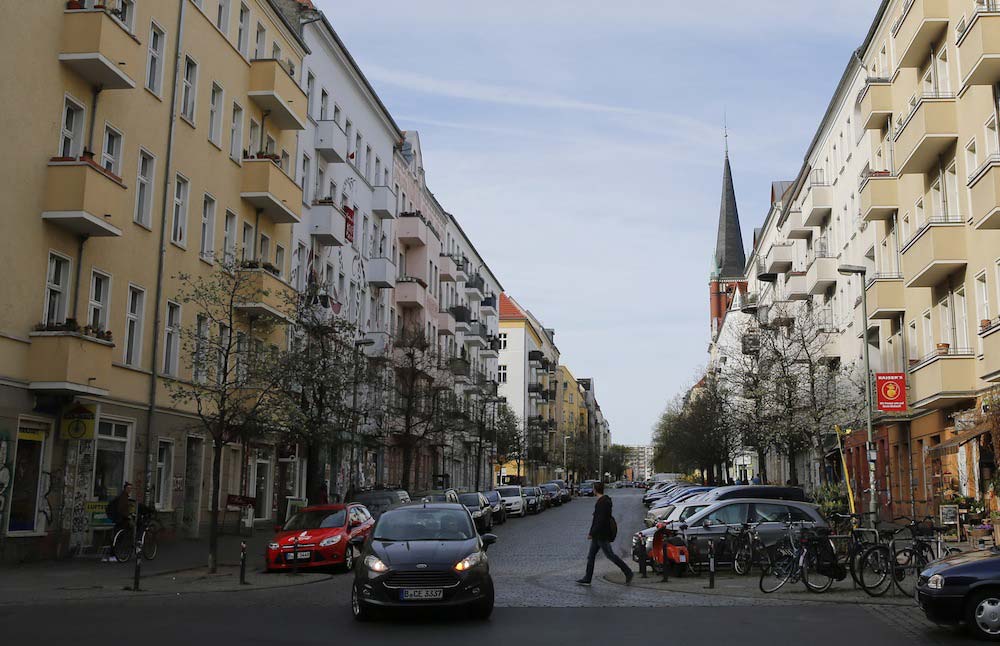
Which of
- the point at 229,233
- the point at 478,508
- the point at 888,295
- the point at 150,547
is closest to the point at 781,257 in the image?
the point at 888,295

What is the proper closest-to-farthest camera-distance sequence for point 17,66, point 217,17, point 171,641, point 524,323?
1. point 171,641
2. point 17,66
3. point 217,17
4. point 524,323

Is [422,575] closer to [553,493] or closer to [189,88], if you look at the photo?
[189,88]

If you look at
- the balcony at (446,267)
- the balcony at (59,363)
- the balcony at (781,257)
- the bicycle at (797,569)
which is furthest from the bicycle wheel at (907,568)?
the balcony at (446,267)

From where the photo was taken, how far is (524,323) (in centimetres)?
11712

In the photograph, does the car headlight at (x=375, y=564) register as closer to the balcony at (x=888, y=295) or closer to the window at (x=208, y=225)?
the window at (x=208, y=225)

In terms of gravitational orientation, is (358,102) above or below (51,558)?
above

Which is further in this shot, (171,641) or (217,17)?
(217,17)

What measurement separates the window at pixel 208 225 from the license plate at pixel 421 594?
20.8m

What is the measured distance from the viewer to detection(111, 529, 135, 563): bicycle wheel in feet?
76.8

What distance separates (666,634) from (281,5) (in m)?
34.4

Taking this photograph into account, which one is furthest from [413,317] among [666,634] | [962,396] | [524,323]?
[524,323]

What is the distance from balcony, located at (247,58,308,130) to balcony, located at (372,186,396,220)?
13623mm

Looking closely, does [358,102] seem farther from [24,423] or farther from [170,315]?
[24,423]

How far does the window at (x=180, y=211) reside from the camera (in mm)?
30125
